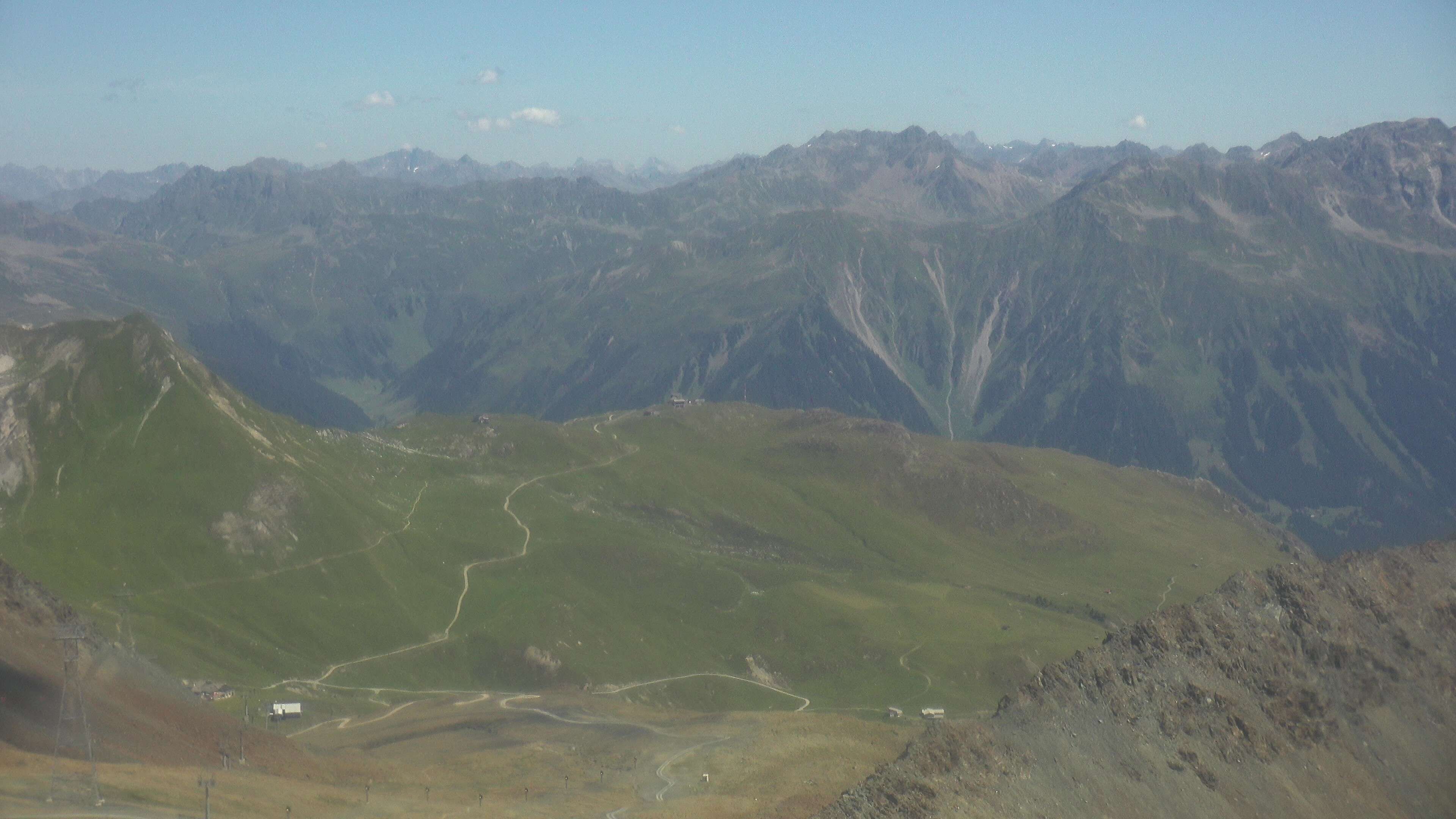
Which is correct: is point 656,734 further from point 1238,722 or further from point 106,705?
point 1238,722

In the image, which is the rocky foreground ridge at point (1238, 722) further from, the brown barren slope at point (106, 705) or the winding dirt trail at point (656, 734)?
the brown barren slope at point (106, 705)

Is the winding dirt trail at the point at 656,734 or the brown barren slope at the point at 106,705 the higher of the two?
the brown barren slope at the point at 106,705

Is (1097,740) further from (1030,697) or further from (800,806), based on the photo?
(800,806)

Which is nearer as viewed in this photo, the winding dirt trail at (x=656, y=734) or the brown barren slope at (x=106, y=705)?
the brown barren slope at (x=106, y=705)

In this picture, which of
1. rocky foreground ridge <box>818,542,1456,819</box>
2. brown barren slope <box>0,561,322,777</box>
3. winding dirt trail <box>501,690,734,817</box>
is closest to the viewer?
rocky foreground ridge <box>818,542,1456,819</box>

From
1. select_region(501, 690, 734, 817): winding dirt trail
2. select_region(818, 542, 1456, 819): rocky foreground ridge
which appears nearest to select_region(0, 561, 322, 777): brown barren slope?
select_region(501, 690, 734, 817): winding dirt trail

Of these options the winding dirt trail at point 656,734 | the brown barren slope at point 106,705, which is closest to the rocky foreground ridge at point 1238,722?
the winding dirt trail at point 656,734

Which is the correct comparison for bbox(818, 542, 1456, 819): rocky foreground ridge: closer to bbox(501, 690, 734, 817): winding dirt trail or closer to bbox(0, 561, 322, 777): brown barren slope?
bbox(501, 690, 734, 817): winding dirt trail

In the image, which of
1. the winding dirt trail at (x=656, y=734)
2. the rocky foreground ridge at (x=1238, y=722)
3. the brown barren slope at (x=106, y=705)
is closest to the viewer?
the rocky foreground ridge at (x=1238, y=722)
